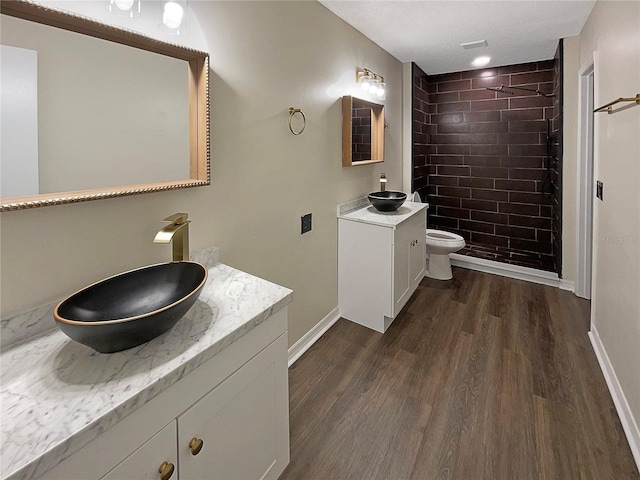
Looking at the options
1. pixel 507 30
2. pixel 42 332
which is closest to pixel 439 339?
pixel 42 332

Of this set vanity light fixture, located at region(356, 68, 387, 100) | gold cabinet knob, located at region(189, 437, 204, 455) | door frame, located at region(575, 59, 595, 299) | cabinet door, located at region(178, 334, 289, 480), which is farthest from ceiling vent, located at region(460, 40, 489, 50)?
gold cabinet knob, located at region(189, 437, 204, 455)

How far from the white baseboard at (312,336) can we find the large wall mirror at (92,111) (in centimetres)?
129

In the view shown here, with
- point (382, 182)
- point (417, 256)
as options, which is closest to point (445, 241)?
point (417, 256)

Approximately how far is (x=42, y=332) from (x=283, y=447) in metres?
0.93

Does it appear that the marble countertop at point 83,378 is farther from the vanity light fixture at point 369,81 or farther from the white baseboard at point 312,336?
the vanity light fixture at point 369,81

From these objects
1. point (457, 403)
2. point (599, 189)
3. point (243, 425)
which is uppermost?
point (599, 189)

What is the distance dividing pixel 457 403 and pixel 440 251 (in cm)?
191

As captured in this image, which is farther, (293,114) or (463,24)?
(463,24)

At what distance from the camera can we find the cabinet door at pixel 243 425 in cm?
98

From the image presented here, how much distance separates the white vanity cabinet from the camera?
78 cm

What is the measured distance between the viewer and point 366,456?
5.21 feet

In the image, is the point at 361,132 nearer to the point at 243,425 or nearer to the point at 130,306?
the point at 130,306

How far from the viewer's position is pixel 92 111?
117 cm

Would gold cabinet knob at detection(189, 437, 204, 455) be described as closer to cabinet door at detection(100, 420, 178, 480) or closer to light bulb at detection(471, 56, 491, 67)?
cabinet door at detection(100, 420, 178, 480)
